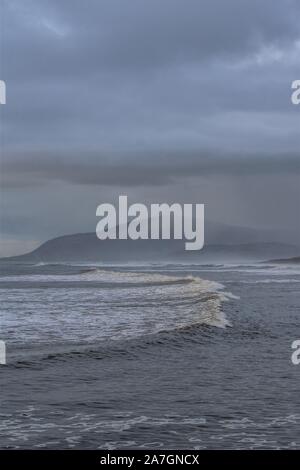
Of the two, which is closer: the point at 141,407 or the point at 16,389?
the point at 141,407

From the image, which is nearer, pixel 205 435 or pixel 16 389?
pixel 205 435

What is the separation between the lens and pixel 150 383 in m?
14.1

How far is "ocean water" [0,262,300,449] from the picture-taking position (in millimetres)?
10438

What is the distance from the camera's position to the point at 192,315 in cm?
2781

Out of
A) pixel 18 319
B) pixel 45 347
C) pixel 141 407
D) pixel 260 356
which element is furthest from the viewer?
pixel 18 319

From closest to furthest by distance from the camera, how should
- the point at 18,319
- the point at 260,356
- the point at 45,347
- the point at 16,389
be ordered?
the point at 16,389
the point at 260,356
the point at 45,347
the point at 18,319

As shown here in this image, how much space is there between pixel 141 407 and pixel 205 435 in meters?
2.02

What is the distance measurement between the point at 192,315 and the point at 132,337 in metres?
7.42

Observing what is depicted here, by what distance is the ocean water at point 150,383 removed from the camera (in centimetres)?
1044

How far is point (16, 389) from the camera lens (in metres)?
13.4

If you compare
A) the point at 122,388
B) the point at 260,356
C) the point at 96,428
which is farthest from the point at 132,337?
the point at 96,428
